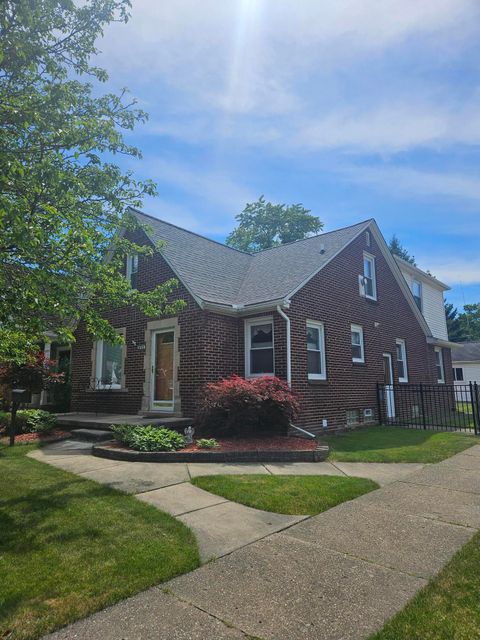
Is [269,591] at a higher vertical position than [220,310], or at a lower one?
lower


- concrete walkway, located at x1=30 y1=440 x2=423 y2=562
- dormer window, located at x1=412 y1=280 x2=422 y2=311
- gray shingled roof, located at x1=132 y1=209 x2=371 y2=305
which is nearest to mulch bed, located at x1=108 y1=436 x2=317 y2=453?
concrete walkway, located at x1=30 y1=440 x2=423 y2=562

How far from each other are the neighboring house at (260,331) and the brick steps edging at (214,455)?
2.76 m

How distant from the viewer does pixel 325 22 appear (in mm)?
7059

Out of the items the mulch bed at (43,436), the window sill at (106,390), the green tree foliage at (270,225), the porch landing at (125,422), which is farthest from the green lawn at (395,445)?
the green tree foliage at (270,225)

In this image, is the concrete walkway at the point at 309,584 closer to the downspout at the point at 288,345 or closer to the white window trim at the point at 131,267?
the downspout at the point at 288,345

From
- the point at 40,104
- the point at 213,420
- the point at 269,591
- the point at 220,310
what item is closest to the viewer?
the point at 269,591

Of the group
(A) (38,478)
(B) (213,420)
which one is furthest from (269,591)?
(B) (213,420)

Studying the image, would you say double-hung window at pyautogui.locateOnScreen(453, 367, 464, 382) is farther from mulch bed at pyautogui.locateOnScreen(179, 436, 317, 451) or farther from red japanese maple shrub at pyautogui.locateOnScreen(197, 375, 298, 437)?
mulch bed at pyautogui.locateOnScreen(179, 436, 317, 451)

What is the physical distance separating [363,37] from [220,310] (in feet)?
22.2

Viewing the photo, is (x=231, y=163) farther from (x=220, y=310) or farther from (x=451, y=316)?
(x=451, y=316)

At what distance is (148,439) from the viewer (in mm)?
8094

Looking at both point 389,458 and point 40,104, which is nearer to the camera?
point 40,104

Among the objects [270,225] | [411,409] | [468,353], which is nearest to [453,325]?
[468,353]

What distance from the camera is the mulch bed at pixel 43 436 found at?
10.2 meters
